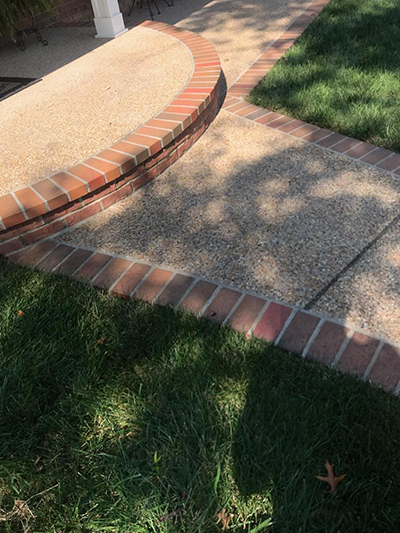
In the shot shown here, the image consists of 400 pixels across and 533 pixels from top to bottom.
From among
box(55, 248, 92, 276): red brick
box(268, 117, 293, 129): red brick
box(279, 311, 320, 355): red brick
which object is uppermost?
box(55, 248, 92, 276): red brick

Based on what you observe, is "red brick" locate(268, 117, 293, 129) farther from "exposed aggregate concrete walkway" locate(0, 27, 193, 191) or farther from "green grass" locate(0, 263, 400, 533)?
"green grass" locate(0, 263, 400, 533)

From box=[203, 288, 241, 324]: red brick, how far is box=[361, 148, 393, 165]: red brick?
62.4 inches

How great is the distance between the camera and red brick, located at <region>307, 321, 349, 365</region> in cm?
207

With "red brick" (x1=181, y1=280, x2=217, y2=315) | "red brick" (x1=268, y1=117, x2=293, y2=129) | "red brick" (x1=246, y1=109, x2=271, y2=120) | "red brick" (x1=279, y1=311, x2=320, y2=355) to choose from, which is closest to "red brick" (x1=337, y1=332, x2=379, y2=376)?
"red brick" (x1=279, y1=311, x2=320, y2=355)

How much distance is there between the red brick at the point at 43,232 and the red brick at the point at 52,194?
130 mm

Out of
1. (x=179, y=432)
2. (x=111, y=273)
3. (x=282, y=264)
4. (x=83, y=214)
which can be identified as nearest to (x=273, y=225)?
(x=282, y=264)

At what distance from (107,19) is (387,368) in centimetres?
519

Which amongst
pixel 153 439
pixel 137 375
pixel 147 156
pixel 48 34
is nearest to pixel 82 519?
pixel 153 439

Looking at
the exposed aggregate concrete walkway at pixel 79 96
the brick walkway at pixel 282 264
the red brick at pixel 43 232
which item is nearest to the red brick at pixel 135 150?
the exposed aggregate concrete walkway at pixel 79 96

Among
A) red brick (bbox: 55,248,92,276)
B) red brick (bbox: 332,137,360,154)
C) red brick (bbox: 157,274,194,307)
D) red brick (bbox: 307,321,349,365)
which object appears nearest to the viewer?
red brick (bbox: 307,321,349,365)

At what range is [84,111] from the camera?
12.6 feet

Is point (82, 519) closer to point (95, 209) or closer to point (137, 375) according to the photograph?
point (137, 375)

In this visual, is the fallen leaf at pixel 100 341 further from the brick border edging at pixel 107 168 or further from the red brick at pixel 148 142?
the red brick at pixel 148 142

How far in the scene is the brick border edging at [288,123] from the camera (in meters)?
3.35
